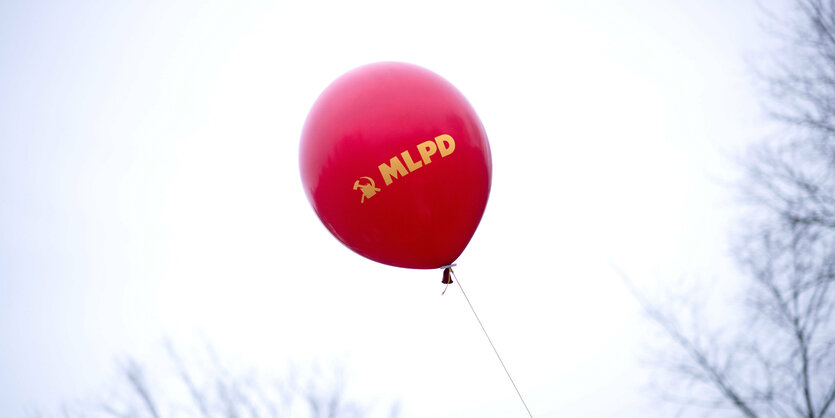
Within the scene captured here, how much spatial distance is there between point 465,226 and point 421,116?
968 mm

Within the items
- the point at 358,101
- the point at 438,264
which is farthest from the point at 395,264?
the point at 358,101

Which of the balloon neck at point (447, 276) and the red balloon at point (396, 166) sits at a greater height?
the red balloon at point (396, 166)

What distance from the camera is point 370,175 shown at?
14.1 feet

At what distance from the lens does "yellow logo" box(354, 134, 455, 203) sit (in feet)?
14.1

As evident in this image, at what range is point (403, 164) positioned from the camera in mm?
4309

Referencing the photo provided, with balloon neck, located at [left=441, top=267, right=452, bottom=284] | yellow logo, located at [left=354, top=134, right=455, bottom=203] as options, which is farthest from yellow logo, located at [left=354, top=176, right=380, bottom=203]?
balloon neck, located at [left=441, top=267, right=452, bottom=284]

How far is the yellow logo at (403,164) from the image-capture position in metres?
4.30

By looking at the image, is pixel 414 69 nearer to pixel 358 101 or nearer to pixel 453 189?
pixel 358 101

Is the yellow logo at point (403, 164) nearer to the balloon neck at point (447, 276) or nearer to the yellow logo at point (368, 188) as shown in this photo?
the yellow logo at point (368, 188)

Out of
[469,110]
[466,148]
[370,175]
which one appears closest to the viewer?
[370,175]

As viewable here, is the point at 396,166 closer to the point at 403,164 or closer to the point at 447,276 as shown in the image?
the point at 403,164

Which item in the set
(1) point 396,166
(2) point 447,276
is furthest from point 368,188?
(2) point 447,276

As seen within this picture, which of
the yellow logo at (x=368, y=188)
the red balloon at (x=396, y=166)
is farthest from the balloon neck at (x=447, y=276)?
the yellow logo at (x=368, y=188)

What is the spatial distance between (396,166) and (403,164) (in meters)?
0.05
